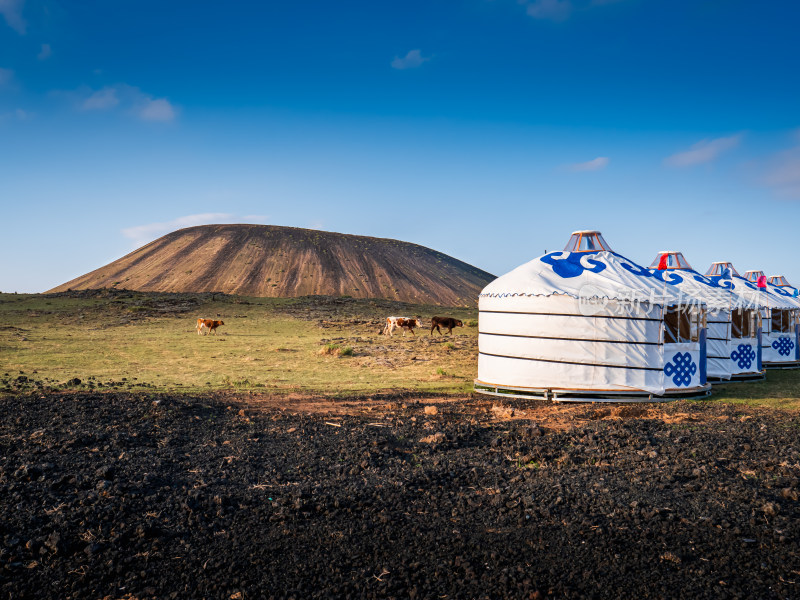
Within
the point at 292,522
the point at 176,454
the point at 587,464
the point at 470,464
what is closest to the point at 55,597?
the point at 292,522

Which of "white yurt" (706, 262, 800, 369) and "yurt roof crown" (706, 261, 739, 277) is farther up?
"yurt roof crown" (706, 261, 739, 277)

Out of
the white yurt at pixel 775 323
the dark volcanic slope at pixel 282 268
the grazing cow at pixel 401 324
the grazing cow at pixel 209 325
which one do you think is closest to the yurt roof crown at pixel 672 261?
the white yurt at pixel 775 323

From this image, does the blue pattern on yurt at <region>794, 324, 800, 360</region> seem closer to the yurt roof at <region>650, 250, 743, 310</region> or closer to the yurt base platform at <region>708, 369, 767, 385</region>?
the yurt base platform at <region>708, 369, 767, 385</region>

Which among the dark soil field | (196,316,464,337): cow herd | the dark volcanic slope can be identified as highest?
the dark volcanic slope

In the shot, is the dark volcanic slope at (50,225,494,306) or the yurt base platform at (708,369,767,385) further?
the dark volcanic slope at (50,225,494,306)

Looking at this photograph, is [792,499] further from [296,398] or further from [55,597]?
[296,398]

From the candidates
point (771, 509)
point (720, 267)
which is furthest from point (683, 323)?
point (771, 509)

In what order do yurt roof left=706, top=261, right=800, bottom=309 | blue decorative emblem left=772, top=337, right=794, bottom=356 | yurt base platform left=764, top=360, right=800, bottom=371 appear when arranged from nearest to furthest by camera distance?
yurt roof left=706, top=261, right=800, bottom=309 → yurt base platform left=764, top=360, right=800, bottom=371 → blue decorative emblem left=772, top=337, right=794, bottom=356

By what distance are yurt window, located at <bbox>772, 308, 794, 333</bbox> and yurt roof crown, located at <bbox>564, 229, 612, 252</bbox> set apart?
32.1 ft

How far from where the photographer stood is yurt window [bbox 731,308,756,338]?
50.9ft

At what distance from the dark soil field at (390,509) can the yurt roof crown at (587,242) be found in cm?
523

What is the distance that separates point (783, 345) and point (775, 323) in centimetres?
123

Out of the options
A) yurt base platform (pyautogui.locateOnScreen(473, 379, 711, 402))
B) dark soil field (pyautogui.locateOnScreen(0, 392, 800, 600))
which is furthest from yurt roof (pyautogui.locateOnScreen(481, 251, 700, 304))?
dark soil field (pyautogui.locateOnScreen(0, 392, 800, 600))

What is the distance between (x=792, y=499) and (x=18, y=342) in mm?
19994
